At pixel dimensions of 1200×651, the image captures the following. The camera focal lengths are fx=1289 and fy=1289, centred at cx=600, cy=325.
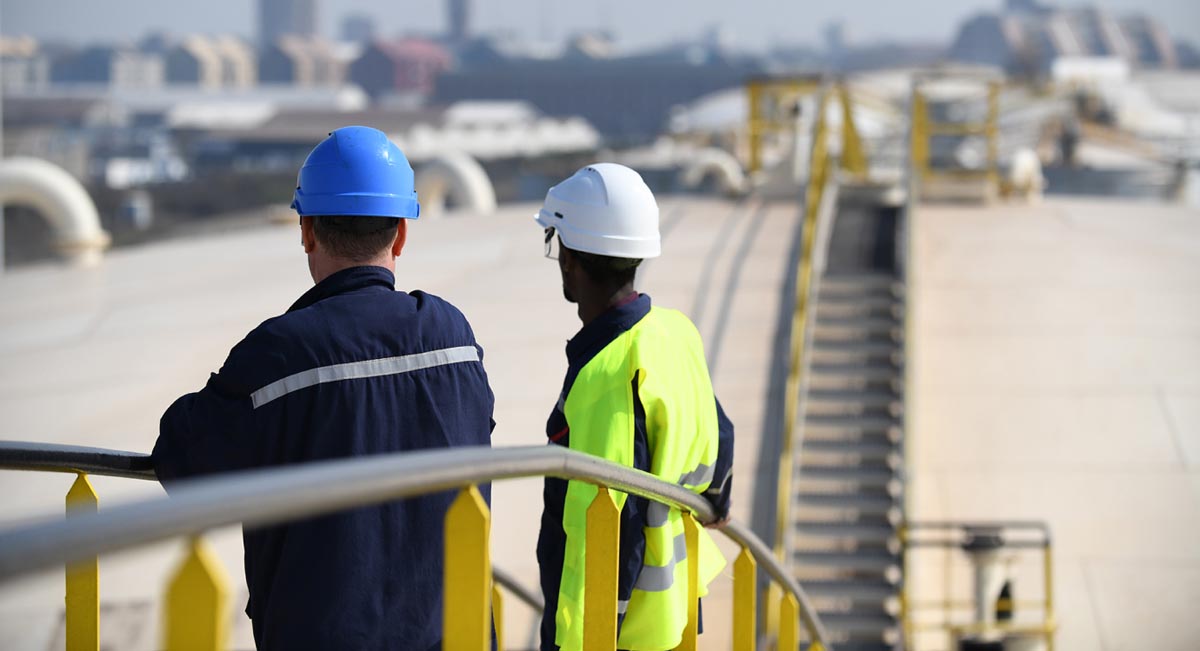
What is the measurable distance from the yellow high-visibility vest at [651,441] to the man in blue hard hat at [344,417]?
1.52 feet

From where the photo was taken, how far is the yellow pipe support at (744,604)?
4.07m

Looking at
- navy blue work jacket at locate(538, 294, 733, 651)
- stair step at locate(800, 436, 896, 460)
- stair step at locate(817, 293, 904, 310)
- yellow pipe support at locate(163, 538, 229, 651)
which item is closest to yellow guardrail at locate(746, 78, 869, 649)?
stair step at locate(817, 293, 904, 310)

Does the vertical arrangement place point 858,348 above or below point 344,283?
below

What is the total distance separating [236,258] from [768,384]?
7683mm

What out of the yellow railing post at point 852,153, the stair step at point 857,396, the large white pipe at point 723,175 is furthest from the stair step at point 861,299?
the large white pipe at point 723,175

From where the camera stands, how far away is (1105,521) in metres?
10.0

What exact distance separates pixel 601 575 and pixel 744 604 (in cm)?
123

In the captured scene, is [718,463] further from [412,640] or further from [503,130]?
[503,130]

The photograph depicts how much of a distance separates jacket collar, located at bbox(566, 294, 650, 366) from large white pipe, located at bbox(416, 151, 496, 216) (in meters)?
16.1

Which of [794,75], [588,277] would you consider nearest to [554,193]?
[588,277]

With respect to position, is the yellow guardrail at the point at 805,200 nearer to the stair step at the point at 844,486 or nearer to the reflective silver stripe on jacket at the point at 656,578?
the stair step at the point at 844,486

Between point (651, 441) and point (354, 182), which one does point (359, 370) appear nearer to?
point (354, 182)

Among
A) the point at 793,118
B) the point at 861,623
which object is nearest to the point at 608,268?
the point at 861,623

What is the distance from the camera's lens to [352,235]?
2.65 meters
